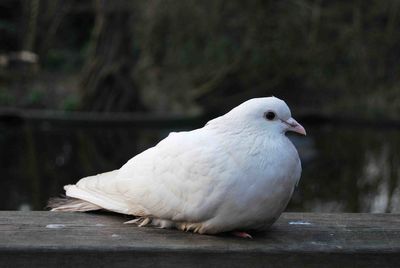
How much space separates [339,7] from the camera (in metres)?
13.7

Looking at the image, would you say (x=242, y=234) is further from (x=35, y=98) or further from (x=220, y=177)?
(x=35, y=98)

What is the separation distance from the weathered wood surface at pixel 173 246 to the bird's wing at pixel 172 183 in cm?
8

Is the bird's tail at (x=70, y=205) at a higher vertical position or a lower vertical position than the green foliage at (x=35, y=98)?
lower

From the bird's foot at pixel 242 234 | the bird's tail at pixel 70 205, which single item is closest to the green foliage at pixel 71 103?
the bird's tail at pixel 70 205

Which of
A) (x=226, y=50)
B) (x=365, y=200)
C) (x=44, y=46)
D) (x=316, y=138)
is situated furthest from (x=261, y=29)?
(x=365, y=200)

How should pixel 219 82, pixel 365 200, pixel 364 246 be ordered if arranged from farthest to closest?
pixel 219 82, pixel 365 200, pixel 364 246

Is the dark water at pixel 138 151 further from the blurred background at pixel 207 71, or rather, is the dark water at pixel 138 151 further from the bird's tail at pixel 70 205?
the bird's tail at pixel 70 205

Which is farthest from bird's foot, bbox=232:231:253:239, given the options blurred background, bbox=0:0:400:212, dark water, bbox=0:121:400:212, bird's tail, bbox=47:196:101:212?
blurred background, bbox=0:0:400:212

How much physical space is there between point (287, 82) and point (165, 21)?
372cm

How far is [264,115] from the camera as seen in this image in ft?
6.70

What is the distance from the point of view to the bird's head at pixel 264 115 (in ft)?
6.68

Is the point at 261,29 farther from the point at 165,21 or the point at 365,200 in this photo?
the point at 365,200

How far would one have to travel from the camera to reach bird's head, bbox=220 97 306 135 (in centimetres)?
204

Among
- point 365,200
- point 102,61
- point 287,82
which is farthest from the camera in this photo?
point 287,82
